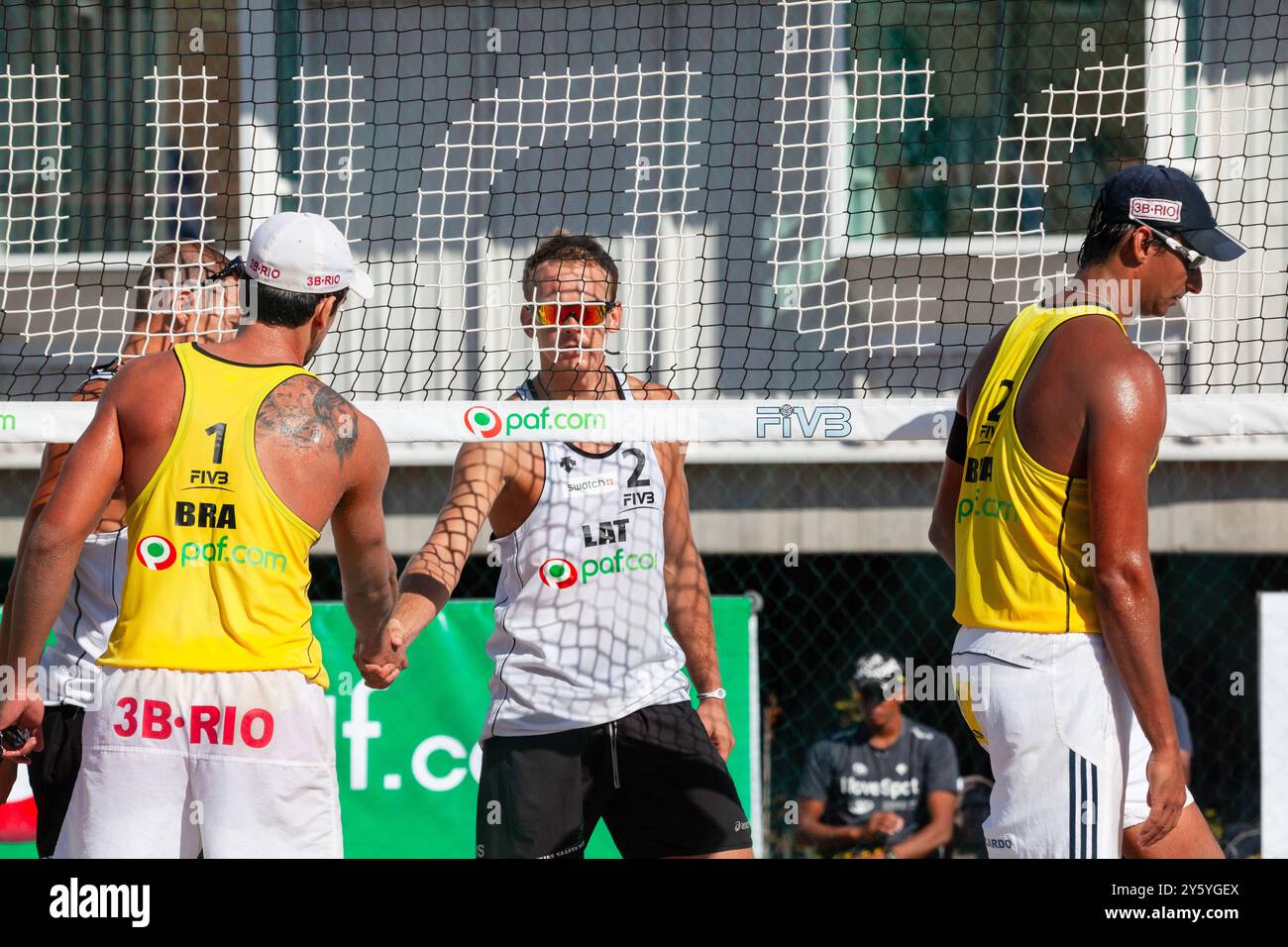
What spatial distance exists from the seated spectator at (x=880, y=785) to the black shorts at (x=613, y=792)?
9.51ft

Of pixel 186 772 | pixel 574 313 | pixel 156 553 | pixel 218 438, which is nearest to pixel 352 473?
pixel 218 438

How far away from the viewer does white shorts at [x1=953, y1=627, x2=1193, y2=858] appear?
9.66ft

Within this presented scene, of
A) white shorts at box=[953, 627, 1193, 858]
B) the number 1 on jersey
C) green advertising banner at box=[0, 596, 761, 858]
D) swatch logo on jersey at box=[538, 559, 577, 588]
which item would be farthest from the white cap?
green advertising banner at box=[0, 596, 761, 858]

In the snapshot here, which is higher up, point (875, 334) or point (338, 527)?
point (875, 334)

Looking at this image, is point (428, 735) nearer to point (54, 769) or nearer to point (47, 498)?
point (54, 769)

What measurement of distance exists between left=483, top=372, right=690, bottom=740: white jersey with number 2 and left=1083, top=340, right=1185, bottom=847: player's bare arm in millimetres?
1522

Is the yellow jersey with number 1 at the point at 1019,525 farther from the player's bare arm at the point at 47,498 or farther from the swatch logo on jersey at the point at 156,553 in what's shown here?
the player's bare arm at the point at 47,498

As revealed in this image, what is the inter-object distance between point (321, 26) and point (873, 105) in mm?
2701

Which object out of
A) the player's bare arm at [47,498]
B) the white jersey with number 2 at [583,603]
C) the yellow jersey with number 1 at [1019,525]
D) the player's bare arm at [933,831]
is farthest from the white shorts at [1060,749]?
the player's bare arm at [933,831]

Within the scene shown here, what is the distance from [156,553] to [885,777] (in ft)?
15.1

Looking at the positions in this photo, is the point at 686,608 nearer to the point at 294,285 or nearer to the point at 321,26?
the point at 294,285

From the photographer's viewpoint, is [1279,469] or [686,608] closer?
[686,608]

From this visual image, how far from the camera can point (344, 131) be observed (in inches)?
270

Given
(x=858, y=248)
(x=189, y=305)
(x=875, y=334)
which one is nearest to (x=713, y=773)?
(x=189, y=305)
